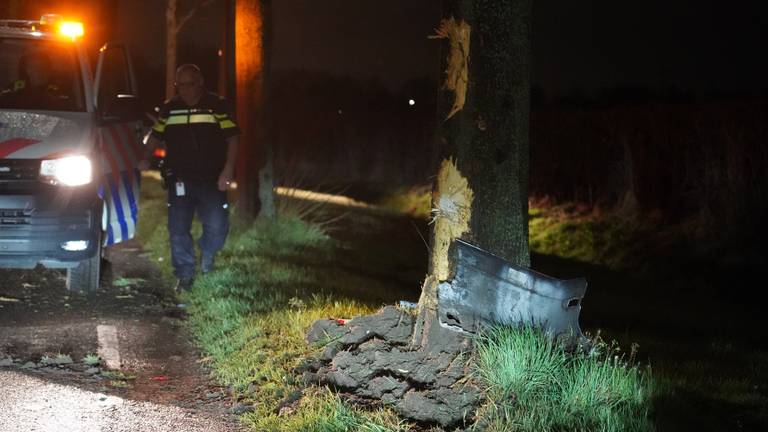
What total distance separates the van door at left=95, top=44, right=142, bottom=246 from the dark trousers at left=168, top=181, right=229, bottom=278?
521mm

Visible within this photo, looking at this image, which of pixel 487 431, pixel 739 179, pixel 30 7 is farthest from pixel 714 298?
pixel 30 7

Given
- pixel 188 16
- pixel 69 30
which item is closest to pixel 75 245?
pixel 69 30

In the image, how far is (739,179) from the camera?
12.2 metres

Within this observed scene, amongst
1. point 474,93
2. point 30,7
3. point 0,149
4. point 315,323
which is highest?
point 30,7

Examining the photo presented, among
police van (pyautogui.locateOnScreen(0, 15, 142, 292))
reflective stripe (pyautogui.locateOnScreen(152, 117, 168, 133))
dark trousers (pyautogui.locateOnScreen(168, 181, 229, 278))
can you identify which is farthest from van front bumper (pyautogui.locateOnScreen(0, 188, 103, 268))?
reflective stripe (pyautogui.locateOnScreen(152, 117, 168, 133))

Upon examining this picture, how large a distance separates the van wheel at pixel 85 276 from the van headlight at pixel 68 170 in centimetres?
79

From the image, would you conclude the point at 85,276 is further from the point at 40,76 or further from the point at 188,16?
the point at 188,16

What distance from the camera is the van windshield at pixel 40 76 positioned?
293 inches

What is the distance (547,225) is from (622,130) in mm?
2028

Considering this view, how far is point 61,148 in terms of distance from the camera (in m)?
6.97

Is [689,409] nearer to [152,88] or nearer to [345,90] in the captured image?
[345,90]

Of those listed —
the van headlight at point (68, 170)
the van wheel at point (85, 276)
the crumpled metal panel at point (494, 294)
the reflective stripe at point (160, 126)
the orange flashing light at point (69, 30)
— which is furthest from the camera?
the reflective stripe at point (160, 126)

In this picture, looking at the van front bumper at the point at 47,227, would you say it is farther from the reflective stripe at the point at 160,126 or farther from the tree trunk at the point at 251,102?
the tree trunk at the point at 251,102

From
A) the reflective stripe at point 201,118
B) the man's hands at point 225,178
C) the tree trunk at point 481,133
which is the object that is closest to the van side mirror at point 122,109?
the reflective stripe at point 201,118
